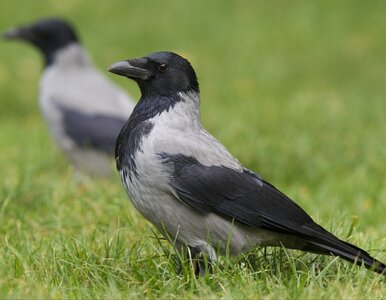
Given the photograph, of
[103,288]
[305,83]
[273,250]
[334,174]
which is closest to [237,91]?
[305,83]

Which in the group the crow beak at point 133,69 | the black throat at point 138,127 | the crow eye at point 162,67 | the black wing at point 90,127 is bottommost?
the black wing at point 90,127

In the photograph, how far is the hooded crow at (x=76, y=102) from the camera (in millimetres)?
8023

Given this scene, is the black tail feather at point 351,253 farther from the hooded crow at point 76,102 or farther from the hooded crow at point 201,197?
the hooded crow at point 76,102

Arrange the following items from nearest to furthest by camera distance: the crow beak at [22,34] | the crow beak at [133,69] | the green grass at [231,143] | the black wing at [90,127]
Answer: the green grass at [231,143]
the crow beak at [133,69]
the black wing at [90,127]
the crow beak at [22,34]

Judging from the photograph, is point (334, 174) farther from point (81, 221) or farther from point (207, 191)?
point (207, 191)

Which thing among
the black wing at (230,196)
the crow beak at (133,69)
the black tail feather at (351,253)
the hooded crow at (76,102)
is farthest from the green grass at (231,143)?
the crow beak at (133,69)

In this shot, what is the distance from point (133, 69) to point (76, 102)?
4170 mm

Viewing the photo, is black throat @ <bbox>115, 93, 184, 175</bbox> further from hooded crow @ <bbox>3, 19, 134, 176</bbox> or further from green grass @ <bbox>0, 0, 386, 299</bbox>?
hooded crow @ <bbox>3, 19, 134, 176</bbox>

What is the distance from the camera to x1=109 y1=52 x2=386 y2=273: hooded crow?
12.8 feet

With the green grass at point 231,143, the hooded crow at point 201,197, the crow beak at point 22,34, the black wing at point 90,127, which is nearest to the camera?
the green grass at point 231,143

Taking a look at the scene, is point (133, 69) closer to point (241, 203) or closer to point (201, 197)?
point (201, 197)

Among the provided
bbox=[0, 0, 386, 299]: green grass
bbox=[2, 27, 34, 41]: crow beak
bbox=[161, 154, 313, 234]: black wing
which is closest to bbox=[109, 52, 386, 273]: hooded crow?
bbox=[161, 154, 313, 234]: black wing

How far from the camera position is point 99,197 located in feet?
18.7

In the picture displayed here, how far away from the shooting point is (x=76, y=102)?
8.26 meters
